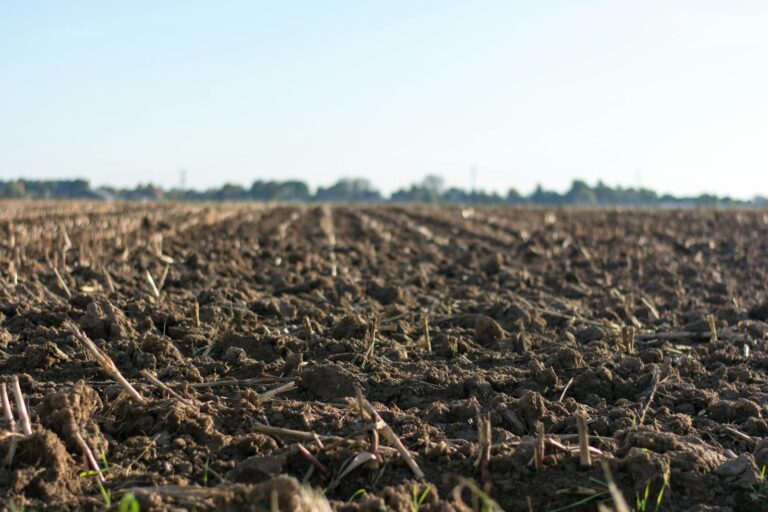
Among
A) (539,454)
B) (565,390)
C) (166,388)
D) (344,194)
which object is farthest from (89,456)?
(344,194)

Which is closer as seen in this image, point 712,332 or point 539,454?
point 539,454

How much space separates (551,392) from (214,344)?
2.28 meters

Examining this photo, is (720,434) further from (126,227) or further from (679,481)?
(126,227)

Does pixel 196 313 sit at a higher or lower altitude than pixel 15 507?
higher

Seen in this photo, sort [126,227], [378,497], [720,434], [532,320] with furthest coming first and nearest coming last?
[126,227], [532,320], [720,434], [378,497]

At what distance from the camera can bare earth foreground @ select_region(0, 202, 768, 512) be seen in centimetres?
317

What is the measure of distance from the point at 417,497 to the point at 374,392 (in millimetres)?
1484

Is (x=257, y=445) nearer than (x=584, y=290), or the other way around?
(x=257, y=445)

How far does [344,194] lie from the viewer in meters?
110

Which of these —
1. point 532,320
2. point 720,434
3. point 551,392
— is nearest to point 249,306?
point 532,320

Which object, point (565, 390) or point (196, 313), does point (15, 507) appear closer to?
point (565, 390)

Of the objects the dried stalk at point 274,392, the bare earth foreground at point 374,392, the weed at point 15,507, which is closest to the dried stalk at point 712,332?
the bare earth foreground at point 374,392

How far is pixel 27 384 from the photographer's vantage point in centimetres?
430

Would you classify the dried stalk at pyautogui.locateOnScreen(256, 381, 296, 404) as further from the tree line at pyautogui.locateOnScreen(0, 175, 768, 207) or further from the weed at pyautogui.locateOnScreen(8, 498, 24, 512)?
the tree line at pyautogui.locateOnScreen(0, 175, 768, 207)
